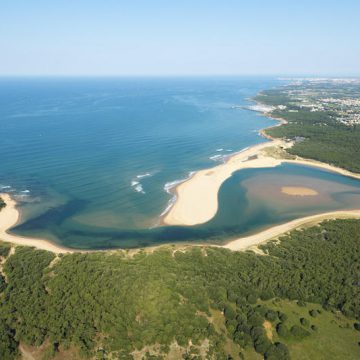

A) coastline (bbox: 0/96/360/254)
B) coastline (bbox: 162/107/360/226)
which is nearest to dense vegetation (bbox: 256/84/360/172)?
coastline (bbox: 162/107/360/226)

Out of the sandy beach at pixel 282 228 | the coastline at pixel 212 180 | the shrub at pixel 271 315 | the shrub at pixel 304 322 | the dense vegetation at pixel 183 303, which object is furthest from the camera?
the coastline at pixel 212 180

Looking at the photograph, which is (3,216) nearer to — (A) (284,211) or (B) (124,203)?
(B) (124,203)

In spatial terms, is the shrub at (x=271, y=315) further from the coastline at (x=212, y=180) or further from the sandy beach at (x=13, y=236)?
the sandy beach at (x=13, y=236)

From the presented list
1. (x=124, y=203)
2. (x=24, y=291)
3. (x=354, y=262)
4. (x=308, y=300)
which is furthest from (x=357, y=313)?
(x=124, y=203)

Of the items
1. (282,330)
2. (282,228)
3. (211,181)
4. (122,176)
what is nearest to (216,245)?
(282,228)

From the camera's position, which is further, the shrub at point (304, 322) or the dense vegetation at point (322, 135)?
the dense vegetation at point (322, 135)

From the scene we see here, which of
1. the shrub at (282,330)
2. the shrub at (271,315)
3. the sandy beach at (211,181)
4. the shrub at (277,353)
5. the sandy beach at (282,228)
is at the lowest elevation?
the shrub at (277,353)

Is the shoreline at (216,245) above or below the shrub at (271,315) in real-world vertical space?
above

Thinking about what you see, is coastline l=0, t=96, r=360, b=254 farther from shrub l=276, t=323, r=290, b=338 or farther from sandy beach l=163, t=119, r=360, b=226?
shrub l=276, t=323, r=290, b=338

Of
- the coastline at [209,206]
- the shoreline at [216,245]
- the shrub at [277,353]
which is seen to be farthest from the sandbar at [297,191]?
the shrub at [277,353]
